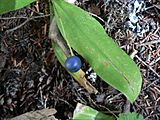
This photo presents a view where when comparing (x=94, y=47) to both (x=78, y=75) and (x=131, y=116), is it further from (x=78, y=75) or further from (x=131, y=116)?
(x=131, y=116)

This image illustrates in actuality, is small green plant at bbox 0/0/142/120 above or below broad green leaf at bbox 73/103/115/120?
above

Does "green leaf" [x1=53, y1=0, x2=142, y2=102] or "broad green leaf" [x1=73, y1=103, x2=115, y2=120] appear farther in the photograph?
"broad green leaf" [x1=73, y1=103, x2=115, y2=120]

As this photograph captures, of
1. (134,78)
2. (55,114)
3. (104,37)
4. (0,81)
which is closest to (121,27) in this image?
(104,37)

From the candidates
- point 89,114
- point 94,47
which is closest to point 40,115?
point 89,114

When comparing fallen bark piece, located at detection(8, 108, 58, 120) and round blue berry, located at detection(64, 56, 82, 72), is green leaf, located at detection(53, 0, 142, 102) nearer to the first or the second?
round blue berry, located at detection(64, 56, 82, 72)

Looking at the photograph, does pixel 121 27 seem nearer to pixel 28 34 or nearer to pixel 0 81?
pixel 28 34

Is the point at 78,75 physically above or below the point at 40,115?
above

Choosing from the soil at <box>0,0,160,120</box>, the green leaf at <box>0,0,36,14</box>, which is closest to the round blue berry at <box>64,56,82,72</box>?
the soil at <box>0,0,160,120</box>
